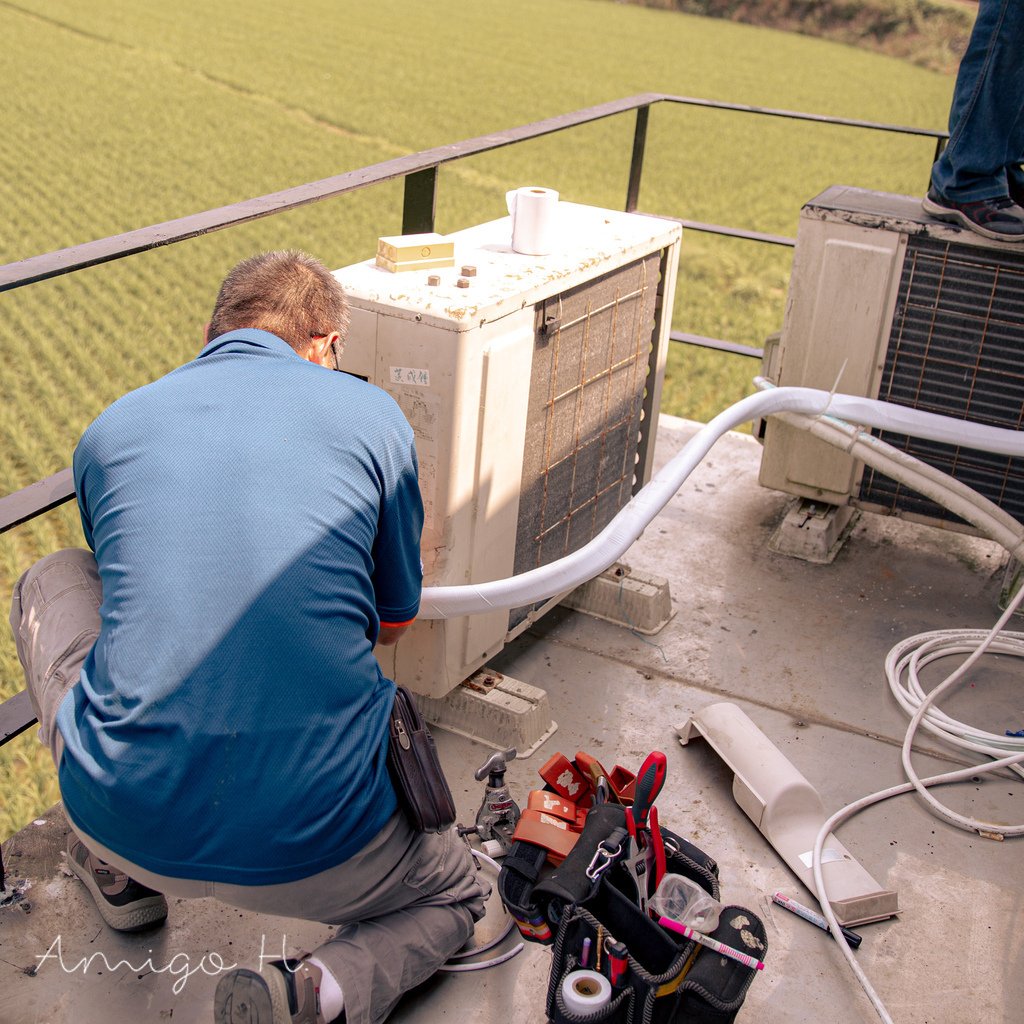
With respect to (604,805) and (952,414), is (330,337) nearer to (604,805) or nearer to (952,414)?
(604,805)

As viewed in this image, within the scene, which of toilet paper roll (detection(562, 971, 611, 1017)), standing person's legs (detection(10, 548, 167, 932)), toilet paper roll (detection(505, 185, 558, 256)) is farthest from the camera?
toilet paper roll (detection(505, 185, 558, 256))

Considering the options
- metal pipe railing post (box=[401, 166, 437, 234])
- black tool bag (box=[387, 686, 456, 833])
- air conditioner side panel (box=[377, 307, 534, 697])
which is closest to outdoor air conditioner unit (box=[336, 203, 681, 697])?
air conditioner side panel (box=[377, 307, 534, 697])

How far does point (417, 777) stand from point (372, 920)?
0.98 feet

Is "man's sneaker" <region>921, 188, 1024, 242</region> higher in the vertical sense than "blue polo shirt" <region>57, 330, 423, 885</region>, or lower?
higher

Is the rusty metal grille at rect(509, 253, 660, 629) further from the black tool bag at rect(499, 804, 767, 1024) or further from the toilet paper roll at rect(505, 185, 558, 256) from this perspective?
the black tool bag at rect(499, 804, 767, 1024)

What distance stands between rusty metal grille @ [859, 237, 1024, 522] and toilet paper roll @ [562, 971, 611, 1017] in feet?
7.20

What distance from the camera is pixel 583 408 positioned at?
2990 millimetres

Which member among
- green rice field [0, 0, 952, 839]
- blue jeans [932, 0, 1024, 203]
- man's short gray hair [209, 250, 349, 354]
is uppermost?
blue jeans [932, 0, 1024, 203]

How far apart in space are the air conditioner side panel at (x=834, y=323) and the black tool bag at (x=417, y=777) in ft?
6.79

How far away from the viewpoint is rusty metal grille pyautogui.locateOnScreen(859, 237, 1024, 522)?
3326mm

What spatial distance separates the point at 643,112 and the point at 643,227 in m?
1.37

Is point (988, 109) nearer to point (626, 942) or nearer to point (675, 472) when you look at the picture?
point (675, 472)

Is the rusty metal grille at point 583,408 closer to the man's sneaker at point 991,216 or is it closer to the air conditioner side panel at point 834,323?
the air conditioner side panel at point 834,323

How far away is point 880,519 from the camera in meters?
4.10
